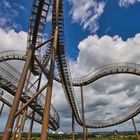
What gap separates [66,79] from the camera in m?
19.0

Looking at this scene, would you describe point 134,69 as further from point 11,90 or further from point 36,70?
point 11,90

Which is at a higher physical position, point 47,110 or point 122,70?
point 122,70

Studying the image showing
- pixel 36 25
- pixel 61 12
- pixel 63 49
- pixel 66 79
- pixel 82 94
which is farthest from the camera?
pixel 82 94

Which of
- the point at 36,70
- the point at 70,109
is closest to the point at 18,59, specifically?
the point at 36,70

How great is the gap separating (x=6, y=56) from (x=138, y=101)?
53.5 ft

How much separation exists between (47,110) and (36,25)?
4.62 m

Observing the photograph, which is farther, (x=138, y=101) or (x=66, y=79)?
(x=138, y=101)

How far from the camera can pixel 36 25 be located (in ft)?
35.7

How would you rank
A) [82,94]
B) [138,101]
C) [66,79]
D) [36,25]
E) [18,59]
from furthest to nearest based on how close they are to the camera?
[138,101], [82,94], [18,59], [66,79], [36,25]

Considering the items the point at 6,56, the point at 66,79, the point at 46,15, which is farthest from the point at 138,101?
the point at 46,15

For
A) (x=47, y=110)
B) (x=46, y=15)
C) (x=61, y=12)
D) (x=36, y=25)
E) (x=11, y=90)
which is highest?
(x=61, y=12)

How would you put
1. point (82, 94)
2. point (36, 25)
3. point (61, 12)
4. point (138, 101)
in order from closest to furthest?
point (36, 25) → point (61, 12) → point (82, 94) → point (138, 101)

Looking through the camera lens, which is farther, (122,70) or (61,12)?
(122,70)

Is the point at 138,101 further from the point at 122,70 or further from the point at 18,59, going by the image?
the point at 18,59
